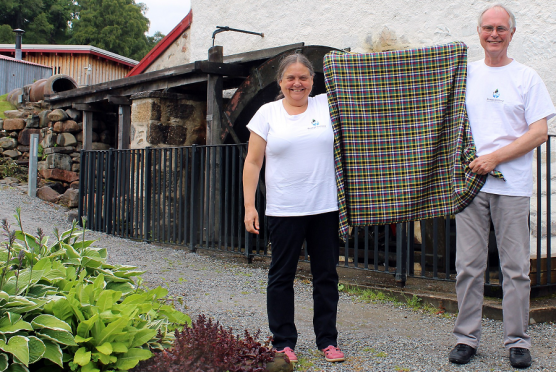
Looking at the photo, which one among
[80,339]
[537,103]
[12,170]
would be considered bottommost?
[80,339]

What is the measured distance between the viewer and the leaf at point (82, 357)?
229cm

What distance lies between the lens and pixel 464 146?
292 cm

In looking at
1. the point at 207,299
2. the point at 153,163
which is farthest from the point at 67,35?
the point at 207,299

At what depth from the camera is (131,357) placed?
8.13 feet

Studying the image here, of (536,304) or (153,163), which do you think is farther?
(153,163)

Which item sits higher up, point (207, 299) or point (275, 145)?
point (275, 145)

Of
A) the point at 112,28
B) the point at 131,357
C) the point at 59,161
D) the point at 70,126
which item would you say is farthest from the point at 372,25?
the point at 112,28

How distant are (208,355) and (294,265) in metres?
0.65

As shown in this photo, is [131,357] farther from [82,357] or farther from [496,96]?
[496,96]

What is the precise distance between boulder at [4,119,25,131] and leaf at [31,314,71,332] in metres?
12.5

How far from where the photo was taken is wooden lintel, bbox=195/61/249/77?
7480 millimetres

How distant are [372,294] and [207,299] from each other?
1.38 meters

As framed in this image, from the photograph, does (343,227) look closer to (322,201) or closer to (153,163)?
(322,201)

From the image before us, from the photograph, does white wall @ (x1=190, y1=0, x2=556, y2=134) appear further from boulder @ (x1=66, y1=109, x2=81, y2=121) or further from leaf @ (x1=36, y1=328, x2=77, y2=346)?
leaf @ (x1=36, y1=328, x2=77, y2=346)
